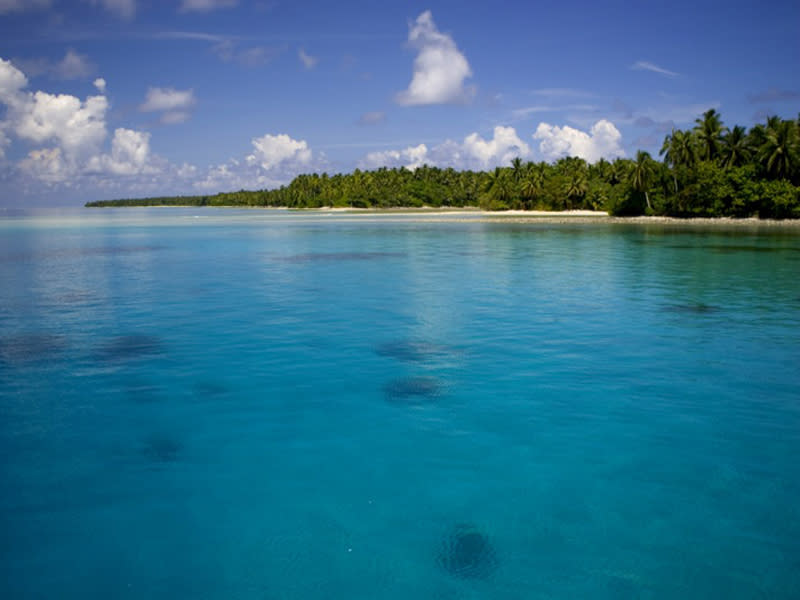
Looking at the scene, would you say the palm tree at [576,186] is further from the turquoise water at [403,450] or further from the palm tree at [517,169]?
the turquoise water at [403,450]

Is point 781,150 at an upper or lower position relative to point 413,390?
upper

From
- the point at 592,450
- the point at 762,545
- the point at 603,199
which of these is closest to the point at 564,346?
the point at 592,450

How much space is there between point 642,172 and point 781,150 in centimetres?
2428

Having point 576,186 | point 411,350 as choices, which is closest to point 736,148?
point 576,186

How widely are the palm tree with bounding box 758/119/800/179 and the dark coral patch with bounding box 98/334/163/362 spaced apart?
92.6m

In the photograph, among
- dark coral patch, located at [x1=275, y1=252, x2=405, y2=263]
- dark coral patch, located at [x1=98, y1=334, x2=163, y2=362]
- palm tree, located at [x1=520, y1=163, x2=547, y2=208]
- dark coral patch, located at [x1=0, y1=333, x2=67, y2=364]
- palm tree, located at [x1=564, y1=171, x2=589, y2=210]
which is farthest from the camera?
palm tree, located at [x1=520, y1=163, x2=547, y2=208]

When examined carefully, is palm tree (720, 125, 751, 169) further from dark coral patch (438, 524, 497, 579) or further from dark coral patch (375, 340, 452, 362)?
dark coral patch (438, 524, 497, 579)

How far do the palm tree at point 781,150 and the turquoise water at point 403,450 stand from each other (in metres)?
73.1

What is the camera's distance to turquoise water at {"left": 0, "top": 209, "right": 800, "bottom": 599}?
8.33m

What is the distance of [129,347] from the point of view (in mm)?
20391

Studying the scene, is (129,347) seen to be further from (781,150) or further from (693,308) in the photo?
(781,150)

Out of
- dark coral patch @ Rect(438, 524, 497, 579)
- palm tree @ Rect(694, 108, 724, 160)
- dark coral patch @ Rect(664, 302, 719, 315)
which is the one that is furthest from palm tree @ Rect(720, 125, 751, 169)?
dark coral patch @ Rect(438, 524, 497, 579)

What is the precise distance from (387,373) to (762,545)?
→ 33.6ft

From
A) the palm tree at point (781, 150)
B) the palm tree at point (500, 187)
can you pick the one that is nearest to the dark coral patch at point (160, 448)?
the palm tree at point (781, 150)
